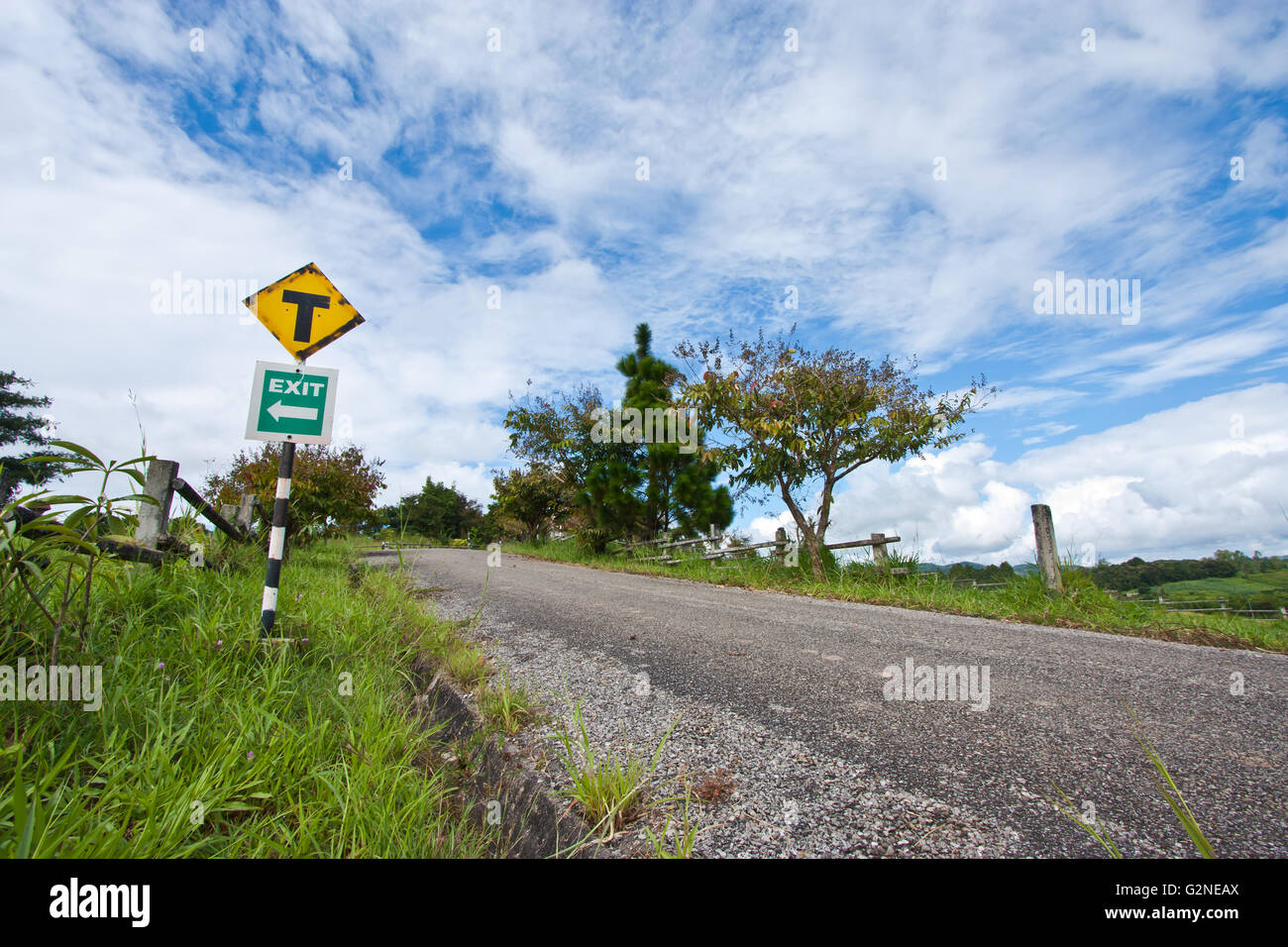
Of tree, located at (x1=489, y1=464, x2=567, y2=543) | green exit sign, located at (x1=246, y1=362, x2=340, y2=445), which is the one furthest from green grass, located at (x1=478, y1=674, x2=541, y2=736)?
tree, located at (x1=489, y1=464, x2=567, y2=543)

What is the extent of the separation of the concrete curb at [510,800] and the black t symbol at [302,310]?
307cm

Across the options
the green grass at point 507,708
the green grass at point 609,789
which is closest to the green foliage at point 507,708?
the green grass at point 507,708

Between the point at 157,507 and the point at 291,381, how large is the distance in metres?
1.78

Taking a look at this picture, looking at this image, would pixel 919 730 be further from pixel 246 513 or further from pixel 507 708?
pixel 246 513

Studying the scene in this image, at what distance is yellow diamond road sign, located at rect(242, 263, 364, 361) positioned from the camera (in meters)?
4.34

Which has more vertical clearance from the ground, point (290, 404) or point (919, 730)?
point (290, 404)

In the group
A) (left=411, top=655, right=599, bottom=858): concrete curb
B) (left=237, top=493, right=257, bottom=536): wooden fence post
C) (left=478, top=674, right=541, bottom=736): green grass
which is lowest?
(left=411, top=655, right=599, bottom=858): concrete curb

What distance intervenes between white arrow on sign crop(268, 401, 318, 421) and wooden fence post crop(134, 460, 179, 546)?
144cm

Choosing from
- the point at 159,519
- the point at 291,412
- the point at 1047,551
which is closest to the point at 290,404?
the point at 291,412

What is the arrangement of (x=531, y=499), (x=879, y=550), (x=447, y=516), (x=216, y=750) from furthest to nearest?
(x=447, y=516) → (x=531, y=499) → (x=879, y=550) → (x=216, y=750)

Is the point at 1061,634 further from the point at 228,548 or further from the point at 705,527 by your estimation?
the point at 705,527

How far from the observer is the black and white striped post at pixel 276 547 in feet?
11.9

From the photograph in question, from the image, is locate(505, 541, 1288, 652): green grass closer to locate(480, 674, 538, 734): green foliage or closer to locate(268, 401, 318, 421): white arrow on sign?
locate(480, 674, 538, 734): green foliage

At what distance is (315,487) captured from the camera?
403 inches
